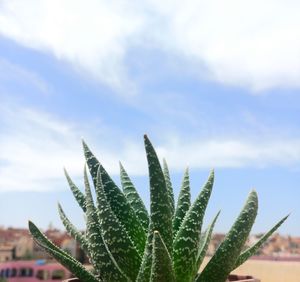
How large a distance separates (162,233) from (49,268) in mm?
11467

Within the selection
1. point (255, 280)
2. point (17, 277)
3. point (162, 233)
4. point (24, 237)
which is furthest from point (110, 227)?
point (24, 237)

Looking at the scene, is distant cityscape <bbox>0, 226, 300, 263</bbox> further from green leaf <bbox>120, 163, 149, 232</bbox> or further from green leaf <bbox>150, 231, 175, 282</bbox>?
green leaf <bbox>150, 231, 175, 282</bbox>

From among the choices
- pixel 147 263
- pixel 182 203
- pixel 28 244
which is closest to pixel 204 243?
pixel 182 203

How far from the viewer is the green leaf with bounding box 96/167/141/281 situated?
0.92 metres

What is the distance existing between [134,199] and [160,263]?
0.26 m

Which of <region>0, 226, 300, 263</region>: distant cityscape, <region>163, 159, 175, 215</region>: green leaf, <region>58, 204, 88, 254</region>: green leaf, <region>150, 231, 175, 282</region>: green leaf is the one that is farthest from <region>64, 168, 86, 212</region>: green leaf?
<region>0, 226, 300, 263</region>: distant cityscape

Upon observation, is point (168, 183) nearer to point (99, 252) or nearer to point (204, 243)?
point (204, 243)

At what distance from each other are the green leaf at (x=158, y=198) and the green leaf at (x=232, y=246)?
11 cm

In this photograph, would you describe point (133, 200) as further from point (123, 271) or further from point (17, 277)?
point (17, 277)

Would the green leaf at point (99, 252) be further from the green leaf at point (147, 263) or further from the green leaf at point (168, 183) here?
the green leaf at point (168, 183)

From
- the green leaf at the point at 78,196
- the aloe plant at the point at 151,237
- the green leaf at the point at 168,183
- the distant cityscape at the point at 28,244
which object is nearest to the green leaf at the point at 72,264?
the aloe plant at the point at 151,237

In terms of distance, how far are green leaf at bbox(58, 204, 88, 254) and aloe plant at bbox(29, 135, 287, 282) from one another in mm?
49

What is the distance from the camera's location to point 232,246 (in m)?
0.98

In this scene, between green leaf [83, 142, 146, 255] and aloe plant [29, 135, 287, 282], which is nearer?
aloe plant [29, 135, 287, 282]
